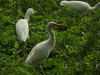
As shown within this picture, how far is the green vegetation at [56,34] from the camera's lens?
8.64 ft

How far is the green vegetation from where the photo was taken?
2.63 meters

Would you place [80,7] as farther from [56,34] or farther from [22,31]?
[22,31]

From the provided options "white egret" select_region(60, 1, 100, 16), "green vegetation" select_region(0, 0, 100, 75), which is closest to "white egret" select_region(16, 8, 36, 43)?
"green vegetation" select_region(0, 0, 100, 75)

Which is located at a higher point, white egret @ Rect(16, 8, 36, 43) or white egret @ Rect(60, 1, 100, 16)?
white egret @ Rect(60, 1, 100, 16)

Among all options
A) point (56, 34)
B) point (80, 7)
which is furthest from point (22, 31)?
point (80, 7)

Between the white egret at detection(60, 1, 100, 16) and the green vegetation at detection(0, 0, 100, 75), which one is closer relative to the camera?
the green vegetation at detection(0, 0, 100, 75)

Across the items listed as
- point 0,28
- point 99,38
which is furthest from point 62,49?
point 0,28

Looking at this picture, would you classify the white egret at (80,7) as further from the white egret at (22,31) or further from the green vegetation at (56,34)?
the white egret at (22,31)

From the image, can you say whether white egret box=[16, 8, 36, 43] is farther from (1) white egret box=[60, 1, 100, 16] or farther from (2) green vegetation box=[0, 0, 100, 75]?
(1) white egret box=[60, 1, 100, 16]

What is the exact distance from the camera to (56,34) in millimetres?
4191

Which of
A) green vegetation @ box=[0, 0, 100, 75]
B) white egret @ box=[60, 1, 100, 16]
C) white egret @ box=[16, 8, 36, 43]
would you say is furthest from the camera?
white egret @ box=[60, 1, 100, 16]

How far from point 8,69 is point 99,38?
1.91m

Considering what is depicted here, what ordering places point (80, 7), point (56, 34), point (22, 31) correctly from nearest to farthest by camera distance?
1. point (22, 31)
2. point (56, 34)
3. point (80, 7)

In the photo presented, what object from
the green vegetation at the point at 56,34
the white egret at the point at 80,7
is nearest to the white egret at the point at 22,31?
the green vegetation at the point at 56,34
